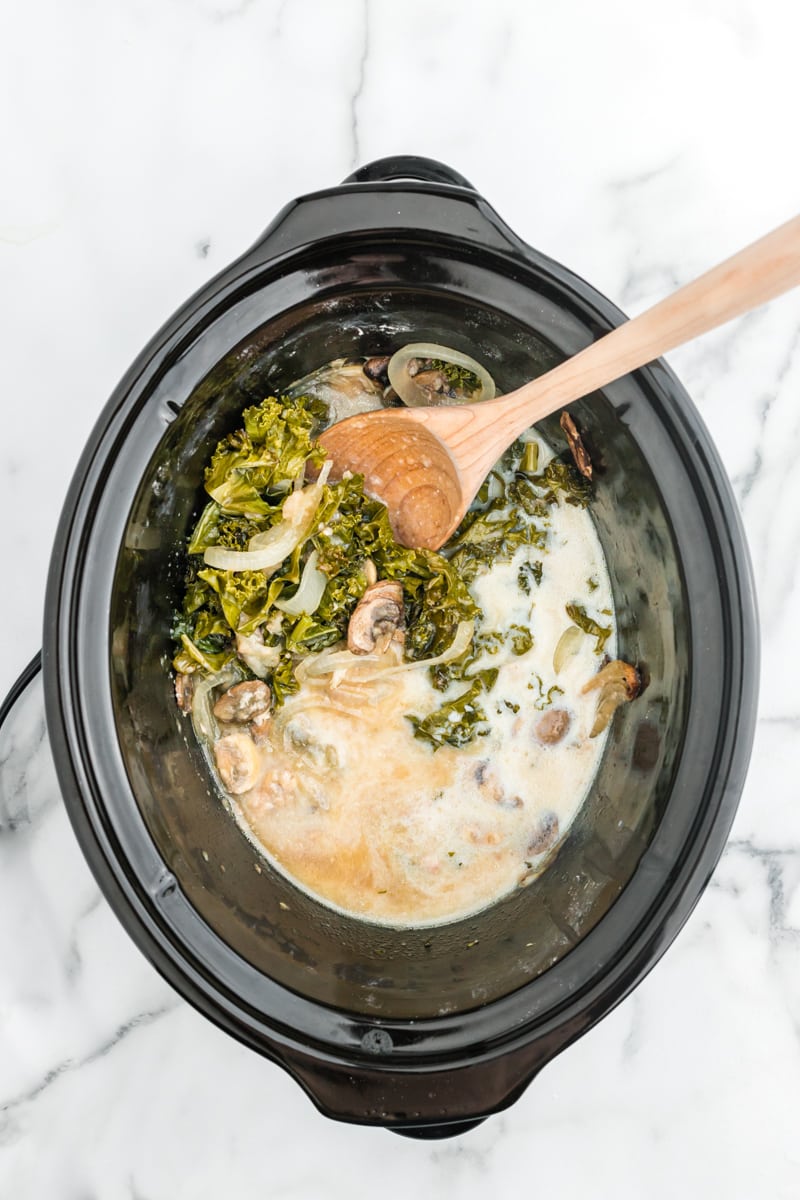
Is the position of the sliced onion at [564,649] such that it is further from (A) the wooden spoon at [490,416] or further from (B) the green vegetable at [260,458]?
(B) the green vegetable at [260,458]

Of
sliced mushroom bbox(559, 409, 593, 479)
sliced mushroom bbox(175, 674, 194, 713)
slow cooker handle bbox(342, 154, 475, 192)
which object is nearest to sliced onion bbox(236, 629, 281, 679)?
sliced mushroom bbox(175, 674, 194, 713)

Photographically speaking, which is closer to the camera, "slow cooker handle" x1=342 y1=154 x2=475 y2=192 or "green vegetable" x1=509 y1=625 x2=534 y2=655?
"slow cooker handle" x1=342 y1=154 x2=475 y2=192

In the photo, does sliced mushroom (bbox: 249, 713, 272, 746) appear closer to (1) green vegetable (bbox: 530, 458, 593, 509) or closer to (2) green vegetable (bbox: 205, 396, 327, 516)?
(2) green vegetable (bbox: 205, 396, 327, 516)

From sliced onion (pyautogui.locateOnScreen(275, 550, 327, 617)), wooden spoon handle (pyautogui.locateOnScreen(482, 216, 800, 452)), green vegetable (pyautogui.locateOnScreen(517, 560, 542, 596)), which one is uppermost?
wooden spoon handle (pyautogui.locateOnScreen(482, 216, 800, 452))

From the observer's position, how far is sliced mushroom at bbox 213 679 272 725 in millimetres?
2006

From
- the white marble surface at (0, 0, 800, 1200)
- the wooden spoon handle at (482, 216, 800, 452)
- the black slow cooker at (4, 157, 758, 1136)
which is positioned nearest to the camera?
the wooden spoon handle at (482, 216, 800, 452)

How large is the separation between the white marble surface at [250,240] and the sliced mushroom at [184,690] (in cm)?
45

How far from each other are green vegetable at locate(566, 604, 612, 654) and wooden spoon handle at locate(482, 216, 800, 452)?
453 mm

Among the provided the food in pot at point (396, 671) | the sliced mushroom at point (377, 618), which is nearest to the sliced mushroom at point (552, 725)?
the food in pot at point (396, 671)

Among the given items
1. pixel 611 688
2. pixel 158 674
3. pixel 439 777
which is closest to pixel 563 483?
pixel 611 688

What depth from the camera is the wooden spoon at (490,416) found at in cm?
141

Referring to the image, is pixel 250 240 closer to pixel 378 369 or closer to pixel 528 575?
pixel 378 369

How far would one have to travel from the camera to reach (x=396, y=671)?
6.75 feet

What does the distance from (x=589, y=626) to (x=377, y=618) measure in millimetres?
491
